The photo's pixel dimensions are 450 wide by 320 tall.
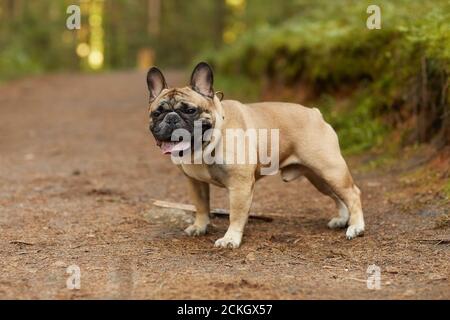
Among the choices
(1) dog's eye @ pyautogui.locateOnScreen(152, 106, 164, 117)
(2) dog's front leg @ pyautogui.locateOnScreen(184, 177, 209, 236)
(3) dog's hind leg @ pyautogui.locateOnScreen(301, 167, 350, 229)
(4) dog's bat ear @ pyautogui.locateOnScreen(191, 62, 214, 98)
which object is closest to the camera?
(1) dog's eye @ pyautogui.locateOnScreen(152, 106, 164, 117)

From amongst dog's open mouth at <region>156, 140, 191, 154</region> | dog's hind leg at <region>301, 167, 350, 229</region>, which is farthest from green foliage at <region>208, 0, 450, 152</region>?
Result: dog's open mouth at <region>156, 140, 191, 154</region>

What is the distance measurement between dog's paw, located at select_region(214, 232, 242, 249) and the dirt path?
88 millimetres

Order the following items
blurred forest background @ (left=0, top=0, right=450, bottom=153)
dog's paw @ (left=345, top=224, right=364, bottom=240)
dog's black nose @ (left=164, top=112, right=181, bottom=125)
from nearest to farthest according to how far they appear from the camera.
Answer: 1. dog's black nose @ (left=164, top=112, right=181, bottom=125)
2. dog's paw @ (left=345, top=224, right=364, bottom=240)
3. blurred forest background @ (left=0, top=0, right=450, bottom=153)

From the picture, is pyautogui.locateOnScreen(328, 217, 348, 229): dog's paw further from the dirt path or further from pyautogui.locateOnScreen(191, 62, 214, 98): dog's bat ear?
pyautogui.locateOnScreen(191, 62, 214, 98): dog's bat ear

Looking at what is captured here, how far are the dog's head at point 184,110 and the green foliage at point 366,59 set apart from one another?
11.5 ft

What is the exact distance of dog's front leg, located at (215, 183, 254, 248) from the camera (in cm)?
593

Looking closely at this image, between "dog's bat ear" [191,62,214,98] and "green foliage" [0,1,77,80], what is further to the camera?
"green foliage" [0,1,77,80]

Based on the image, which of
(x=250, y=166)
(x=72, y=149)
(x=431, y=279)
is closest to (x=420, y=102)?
(x=250, y=166)

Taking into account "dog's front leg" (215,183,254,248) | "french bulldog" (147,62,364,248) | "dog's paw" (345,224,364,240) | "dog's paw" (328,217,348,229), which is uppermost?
"french bulldog" (147,62,364,248)

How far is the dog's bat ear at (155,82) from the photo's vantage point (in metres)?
6.02

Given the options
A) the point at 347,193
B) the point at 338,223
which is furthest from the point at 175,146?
the point at 338,223

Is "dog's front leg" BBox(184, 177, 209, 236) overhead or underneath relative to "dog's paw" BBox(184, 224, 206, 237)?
overhead

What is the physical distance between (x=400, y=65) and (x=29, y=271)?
677cm

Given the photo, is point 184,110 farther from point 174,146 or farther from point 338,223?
point 338,223
